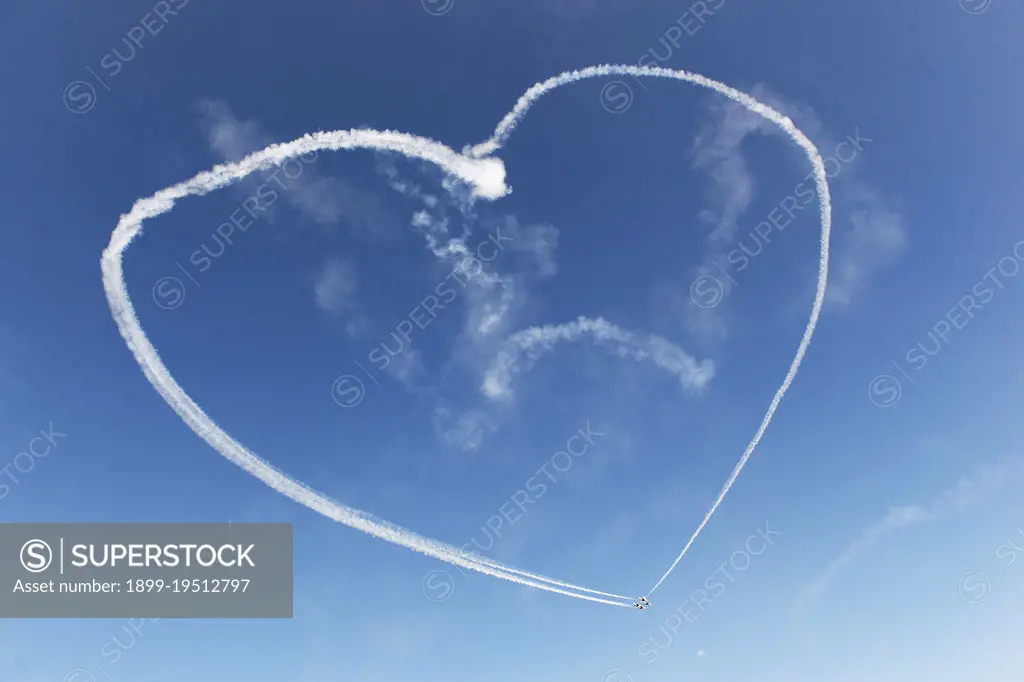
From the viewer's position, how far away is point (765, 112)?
242 feet

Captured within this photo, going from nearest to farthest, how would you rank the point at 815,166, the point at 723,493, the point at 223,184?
the point at 223,184
the point at 815,166
the point at 723,493

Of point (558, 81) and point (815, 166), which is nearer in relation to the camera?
point (558, 81)

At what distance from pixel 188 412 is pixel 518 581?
45064 millimetres

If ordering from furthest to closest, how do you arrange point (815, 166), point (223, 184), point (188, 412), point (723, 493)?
point (723, 493), point (815, 166), point (188, 412), point (223, 184)

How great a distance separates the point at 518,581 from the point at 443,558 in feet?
33.5

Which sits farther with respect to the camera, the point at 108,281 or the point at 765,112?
the point at 765,112

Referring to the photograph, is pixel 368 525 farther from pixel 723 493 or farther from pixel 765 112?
pixel 765 112

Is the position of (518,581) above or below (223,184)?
below

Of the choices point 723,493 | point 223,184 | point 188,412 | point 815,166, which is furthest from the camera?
point 723,493

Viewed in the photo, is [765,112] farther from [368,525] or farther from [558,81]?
[368,525]

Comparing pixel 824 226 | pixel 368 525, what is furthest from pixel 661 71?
pixel 368 525

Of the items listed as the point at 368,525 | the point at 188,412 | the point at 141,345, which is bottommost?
the point at 368,525

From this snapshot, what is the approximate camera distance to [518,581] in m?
78.6

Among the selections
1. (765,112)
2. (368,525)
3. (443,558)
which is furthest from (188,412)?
(765,112)
